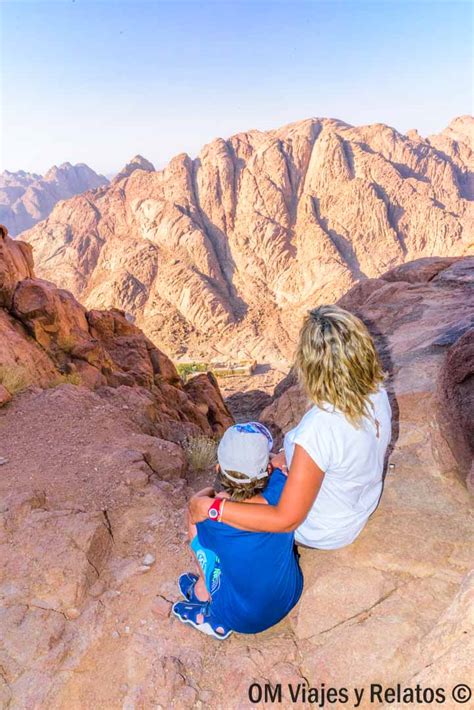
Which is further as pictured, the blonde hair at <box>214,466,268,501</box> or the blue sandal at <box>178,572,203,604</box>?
the blue sandal at <box>178,572,203,604</box>

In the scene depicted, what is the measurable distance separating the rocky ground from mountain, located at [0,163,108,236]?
302ft

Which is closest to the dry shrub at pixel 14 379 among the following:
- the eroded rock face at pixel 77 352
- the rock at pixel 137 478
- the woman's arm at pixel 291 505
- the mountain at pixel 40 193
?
the eroded rock face at pixel 77 352

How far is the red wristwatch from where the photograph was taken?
2285 mm

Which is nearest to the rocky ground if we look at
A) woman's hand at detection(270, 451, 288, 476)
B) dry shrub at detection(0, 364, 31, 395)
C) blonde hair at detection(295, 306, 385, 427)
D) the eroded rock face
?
woman's hand at detection(270, 451, 288, 476)

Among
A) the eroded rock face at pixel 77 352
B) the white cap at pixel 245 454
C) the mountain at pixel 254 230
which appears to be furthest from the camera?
the mountain at pixel 254 230

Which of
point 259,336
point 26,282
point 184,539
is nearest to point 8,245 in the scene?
point 26,282

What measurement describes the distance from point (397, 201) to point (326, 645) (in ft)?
171

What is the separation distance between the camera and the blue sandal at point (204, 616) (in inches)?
103

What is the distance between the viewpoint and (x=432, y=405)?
4.37 meters

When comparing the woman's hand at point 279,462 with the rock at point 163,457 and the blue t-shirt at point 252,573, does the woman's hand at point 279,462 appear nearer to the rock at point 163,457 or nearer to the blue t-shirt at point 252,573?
the blue t-shirt at point 252,573

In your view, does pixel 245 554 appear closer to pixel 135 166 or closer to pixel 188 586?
pixel 188 586

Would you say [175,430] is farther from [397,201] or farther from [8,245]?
[397,201]

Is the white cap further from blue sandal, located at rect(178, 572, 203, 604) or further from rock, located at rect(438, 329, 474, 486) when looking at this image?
rock, located at rect(438, 329, 474, 486)

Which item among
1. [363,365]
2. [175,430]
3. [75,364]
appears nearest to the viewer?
[363,365]
